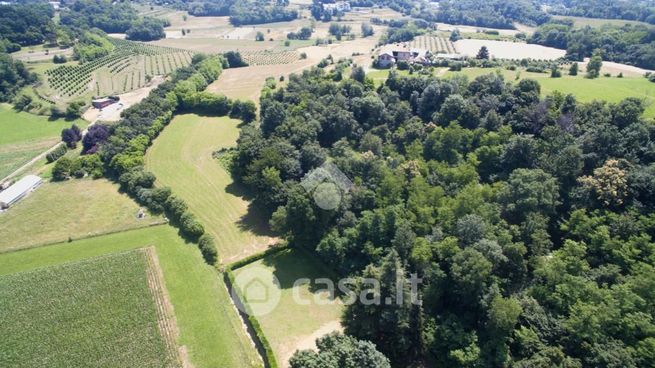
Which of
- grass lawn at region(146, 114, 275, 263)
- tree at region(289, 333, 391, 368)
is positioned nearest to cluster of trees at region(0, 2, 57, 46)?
grass lawn at region(146, 114, 275, 263)

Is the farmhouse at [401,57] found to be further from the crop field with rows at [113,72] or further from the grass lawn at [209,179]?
the crop field with rows at [113,72]

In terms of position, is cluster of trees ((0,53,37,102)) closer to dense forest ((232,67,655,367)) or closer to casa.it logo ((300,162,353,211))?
dense forest ((232,67,655,367))

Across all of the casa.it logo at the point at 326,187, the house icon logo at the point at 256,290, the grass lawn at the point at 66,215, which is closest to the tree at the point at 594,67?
the casa.it logo at the point at 326,187

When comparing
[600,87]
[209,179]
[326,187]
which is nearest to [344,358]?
[326,187]

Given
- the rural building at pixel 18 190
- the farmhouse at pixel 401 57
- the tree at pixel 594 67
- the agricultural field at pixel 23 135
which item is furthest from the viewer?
the farmhouse at pixel 401 57

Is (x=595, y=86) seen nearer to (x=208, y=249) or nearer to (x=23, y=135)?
(x=208, y=249)

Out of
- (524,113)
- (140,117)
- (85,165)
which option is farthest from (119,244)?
(524,113)
